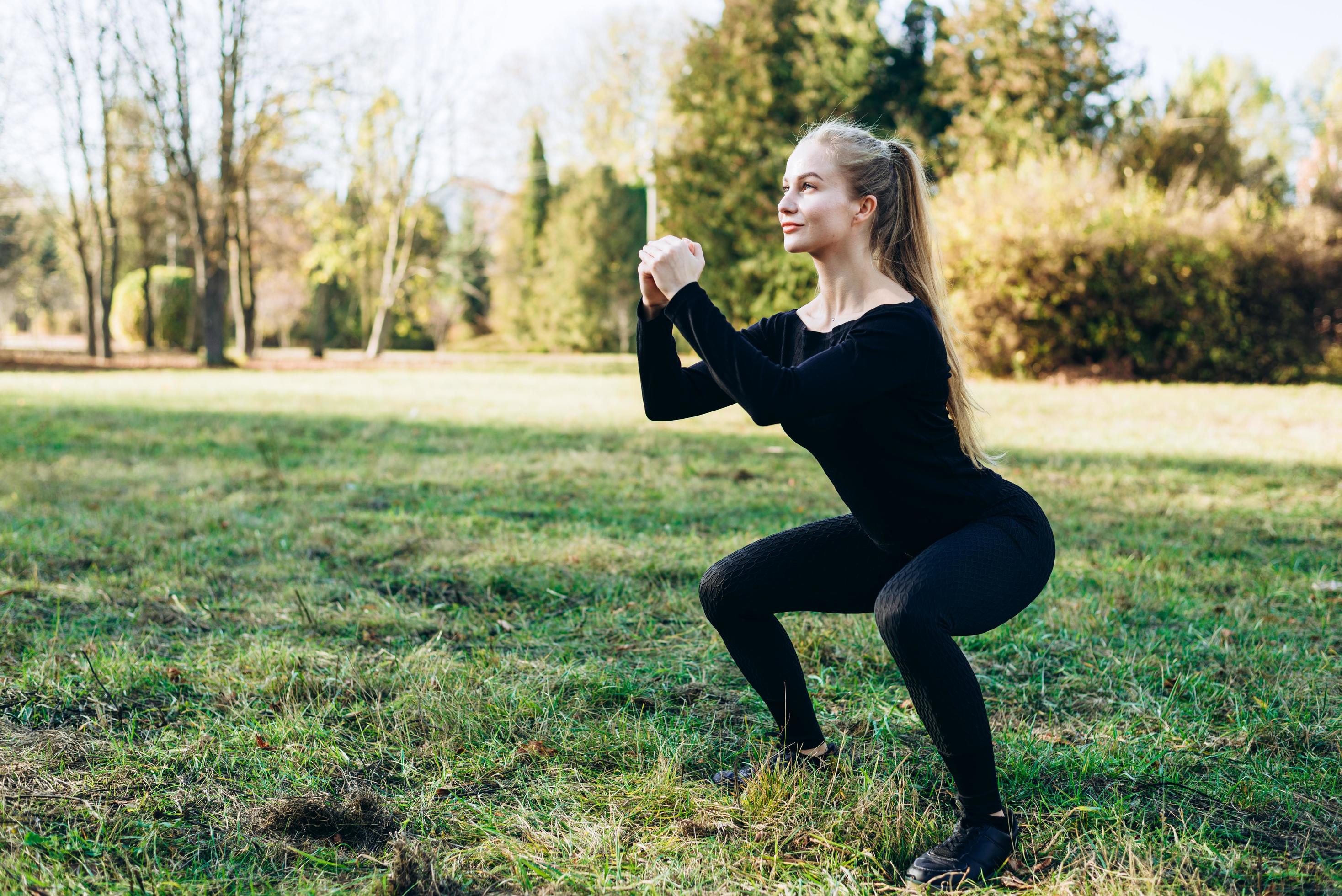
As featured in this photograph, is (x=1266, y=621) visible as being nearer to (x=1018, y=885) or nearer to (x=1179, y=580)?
(x=1179, y=580)

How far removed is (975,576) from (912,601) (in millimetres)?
180

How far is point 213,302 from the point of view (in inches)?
885

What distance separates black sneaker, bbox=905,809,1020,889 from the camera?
1.93 m

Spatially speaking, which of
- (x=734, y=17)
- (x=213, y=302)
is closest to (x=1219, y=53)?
(x=734, y=17)

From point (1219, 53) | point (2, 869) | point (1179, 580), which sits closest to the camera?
point (2, 869)

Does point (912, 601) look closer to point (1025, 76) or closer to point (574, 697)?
point (574, 697)

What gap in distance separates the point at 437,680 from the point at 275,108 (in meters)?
22.7

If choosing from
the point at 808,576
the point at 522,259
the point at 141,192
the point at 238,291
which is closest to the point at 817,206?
the point at 808,576

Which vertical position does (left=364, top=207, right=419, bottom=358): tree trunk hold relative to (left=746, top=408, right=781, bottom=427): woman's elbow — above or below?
above

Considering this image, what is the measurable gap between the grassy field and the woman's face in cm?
130

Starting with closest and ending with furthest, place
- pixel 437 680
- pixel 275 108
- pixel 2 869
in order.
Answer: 1. pixel 2 869
2. pixel 437 680
3. pixel 275 108

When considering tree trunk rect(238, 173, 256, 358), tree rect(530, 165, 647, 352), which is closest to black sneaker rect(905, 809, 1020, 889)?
tree trunk rect(238, 173, 256, 358)

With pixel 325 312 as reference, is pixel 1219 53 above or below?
above

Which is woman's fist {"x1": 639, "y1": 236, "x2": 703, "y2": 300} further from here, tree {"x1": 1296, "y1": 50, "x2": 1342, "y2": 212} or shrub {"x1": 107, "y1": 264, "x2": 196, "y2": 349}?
shrub {"x1": 107, "y1": 264, "x2": 196, "y2": 349}
